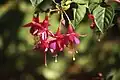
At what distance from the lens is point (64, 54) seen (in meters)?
2.26

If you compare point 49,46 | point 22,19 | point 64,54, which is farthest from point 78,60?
point 49,46

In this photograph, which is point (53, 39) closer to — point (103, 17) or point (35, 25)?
point (35, 25)

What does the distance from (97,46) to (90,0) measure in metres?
1.10

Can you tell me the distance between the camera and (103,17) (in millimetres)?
1114

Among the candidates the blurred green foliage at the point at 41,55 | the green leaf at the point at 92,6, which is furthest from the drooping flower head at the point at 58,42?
the blurred green foliage at the point at 41,55

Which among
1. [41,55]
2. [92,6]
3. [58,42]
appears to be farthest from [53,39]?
[41,55]

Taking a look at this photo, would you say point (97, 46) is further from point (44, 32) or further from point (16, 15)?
point (44, 32)

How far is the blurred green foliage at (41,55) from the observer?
2203 millimetres

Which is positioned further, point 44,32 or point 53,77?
point 53,77

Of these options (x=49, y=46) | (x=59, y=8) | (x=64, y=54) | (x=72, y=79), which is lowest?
(x=72, y=79)

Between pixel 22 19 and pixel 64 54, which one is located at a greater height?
pixel 22 19

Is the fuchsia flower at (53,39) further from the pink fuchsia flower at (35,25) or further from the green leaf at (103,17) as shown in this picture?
the green leaf at (103,17)

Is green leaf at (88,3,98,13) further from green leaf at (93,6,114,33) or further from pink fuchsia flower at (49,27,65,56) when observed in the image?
pink fuchsia flower at (49,27,65,56)

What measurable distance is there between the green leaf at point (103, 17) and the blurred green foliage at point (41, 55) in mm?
1032
